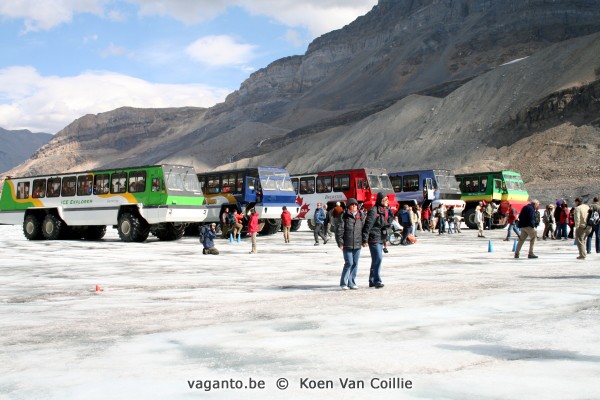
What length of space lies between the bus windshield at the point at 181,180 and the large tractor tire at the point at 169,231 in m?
1.89

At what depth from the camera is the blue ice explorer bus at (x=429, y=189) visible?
35844 millimetres

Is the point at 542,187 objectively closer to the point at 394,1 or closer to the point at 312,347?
the point at 312,347

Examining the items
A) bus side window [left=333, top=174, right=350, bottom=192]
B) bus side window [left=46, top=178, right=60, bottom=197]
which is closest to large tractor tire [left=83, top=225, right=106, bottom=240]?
bus side window [left=46, top=178, right=60, bottom=197]

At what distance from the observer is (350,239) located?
11.6 m

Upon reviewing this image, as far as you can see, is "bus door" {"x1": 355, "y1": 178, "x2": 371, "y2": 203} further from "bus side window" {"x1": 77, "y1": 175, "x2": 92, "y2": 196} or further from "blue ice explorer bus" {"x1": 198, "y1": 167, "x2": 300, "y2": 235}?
"bus side window" {"x1": 77, "y1": 175, "x2": 92, "y2": 196}

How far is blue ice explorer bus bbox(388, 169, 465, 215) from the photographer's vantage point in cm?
3584

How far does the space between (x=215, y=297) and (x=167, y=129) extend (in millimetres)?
180292

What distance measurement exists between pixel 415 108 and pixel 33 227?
73.7 meters

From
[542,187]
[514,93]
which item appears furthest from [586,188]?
[514,93]

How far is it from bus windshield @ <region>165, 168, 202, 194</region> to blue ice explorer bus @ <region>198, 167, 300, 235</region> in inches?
155

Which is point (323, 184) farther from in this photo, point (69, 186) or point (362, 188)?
point (69, 186)

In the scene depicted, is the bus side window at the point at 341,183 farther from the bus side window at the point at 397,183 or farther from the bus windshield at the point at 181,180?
the bus windshield at the point at 181,180

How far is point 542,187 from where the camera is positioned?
2441 inches

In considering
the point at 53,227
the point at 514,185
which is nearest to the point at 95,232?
the point at 53,227
